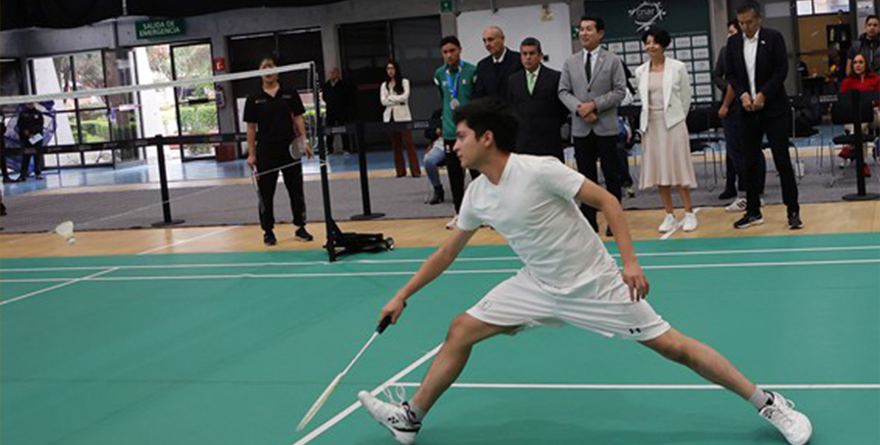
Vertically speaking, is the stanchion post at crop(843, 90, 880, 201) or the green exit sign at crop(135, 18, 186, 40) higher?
the green exit sign at crop(135, 18, 186, 40)

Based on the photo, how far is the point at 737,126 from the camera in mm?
12797

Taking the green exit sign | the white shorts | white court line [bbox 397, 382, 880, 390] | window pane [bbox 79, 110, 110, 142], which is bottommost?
white court line [bbox 397, 382, 880, 390]

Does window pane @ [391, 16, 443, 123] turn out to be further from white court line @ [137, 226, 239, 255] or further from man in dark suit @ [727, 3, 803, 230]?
man in dark suit @ [727, 3, 803, 230]

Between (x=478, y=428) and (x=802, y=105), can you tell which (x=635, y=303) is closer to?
A: (x=478, y=428)

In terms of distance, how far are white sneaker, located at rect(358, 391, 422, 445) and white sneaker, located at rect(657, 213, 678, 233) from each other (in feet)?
20.5

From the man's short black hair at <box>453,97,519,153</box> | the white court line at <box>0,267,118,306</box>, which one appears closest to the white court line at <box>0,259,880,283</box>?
the white court line at <box>0,267,118,306</box>

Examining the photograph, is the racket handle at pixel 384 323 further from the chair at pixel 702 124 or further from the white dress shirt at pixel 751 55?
the chair at pixel 702 124

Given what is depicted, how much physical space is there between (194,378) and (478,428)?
2.19 meters

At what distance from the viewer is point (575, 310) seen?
16.5 feet

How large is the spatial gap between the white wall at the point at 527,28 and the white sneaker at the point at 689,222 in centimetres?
1510

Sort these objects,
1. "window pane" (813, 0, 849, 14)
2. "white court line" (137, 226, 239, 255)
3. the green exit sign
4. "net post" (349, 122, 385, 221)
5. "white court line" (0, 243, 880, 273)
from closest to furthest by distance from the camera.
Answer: "white court line" (0, 243, 880, 273) < "white court line" (137, 226, 239, 255) < "net post" (349, 122, 385, 221) < "window pane" (813, 0, 849, 14) < the green exit sign

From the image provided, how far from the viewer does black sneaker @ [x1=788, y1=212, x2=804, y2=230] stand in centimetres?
1049

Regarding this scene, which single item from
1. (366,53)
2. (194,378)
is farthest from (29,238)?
(366,53)

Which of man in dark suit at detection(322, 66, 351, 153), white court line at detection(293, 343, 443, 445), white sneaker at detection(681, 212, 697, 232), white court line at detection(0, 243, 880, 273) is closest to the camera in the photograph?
white court line at detection(293, 343, 443, 445)
